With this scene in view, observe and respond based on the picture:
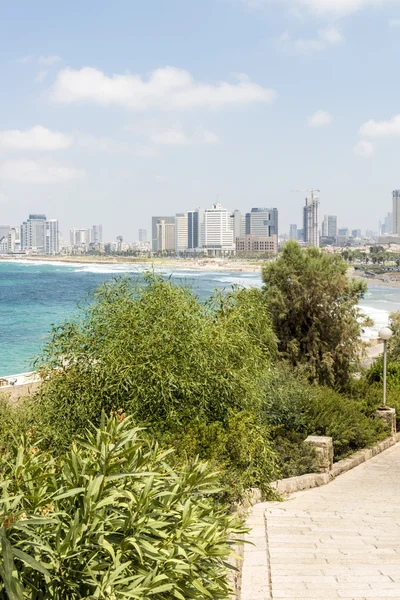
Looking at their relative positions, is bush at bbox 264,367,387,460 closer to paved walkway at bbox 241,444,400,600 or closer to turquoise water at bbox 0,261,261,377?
paved walkway at bbox 241,444,400,600

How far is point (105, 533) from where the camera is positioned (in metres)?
3.95

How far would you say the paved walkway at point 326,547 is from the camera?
601 cm

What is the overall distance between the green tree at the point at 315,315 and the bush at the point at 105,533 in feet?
58.3

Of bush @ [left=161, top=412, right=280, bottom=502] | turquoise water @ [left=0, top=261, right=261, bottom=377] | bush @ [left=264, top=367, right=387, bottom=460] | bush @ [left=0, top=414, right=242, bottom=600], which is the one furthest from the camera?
turquoise water @ [left=0, top=261, right=261, bottom=377]

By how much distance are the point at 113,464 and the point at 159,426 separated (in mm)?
6249

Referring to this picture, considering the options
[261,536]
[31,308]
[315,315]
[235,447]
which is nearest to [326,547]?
[261,536]

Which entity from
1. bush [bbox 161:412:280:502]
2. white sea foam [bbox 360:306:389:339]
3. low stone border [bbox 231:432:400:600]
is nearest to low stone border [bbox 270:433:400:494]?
low stone border [bbox 231:432:400:600]

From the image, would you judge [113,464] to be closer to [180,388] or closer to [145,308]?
[180,388]

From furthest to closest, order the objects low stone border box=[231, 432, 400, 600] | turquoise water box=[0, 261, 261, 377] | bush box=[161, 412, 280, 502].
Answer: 1. turquoise water box=[0, 261, 261, 377]
2. bush box=[161, 412, 280, 502]
3. low stone border box=[231, 432, 400, 600]

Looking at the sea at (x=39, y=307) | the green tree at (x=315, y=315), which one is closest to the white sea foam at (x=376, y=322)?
the sea at (x=39, y=307)

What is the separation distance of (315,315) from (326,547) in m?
15.6

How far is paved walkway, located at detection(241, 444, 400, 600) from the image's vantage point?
601cm

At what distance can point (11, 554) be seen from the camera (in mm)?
3523

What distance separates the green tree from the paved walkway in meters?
11.3
